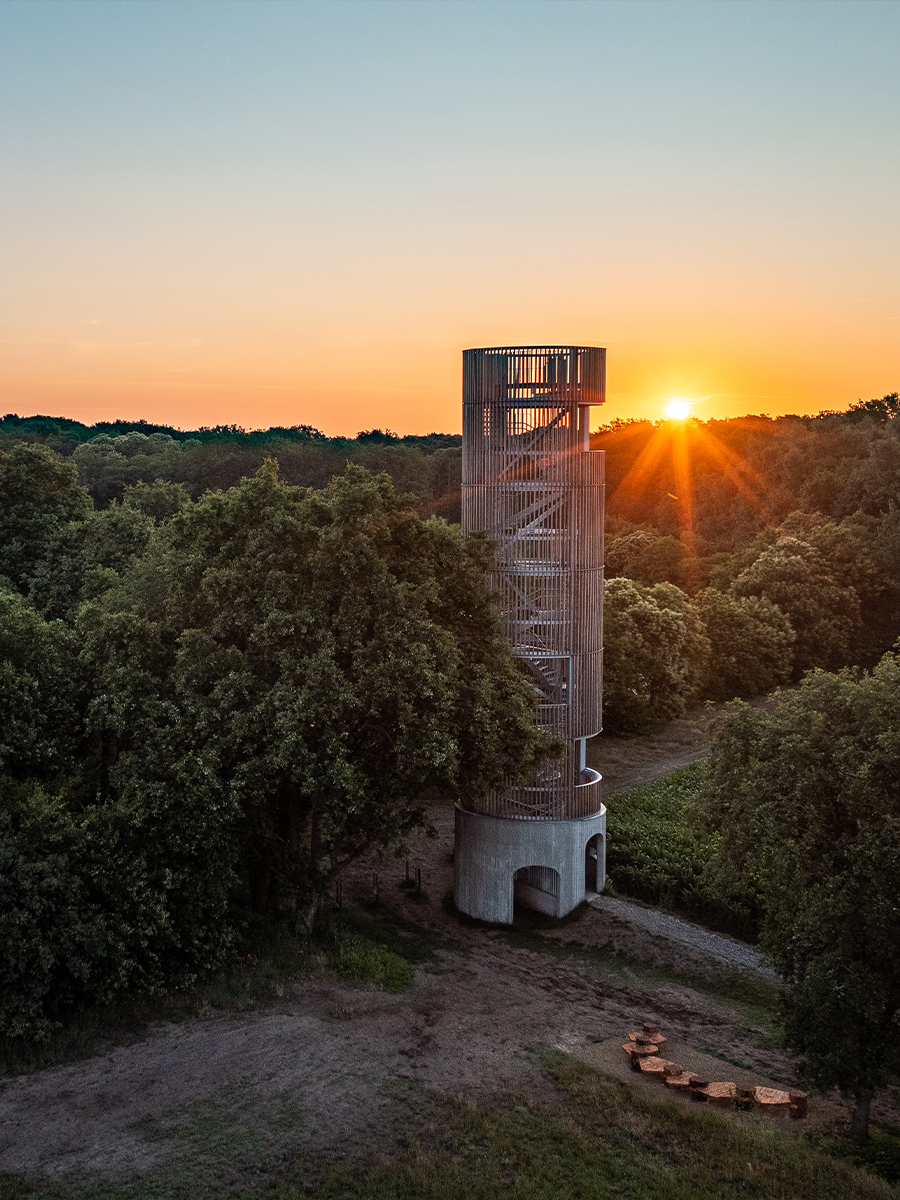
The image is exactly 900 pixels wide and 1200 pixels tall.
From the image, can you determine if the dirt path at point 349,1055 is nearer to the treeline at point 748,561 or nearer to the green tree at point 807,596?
the treeline at point 748,561

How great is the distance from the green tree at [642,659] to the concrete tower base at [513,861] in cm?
1638

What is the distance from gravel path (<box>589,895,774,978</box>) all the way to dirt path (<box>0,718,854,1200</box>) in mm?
318

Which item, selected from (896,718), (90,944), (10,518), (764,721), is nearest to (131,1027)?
(90,944)

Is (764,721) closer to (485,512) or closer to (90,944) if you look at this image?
(485,512)

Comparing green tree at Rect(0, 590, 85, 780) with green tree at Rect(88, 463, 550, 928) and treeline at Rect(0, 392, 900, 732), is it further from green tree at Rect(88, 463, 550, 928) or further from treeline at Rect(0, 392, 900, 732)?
treeline at Rect(0, 392, 900, 732)

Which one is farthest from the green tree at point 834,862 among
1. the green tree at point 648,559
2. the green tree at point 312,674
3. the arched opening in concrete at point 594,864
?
the green tree at point 648,559

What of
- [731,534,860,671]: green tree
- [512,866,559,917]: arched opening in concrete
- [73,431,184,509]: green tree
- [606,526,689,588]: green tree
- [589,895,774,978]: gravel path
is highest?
[73,431,184,509]: green tree

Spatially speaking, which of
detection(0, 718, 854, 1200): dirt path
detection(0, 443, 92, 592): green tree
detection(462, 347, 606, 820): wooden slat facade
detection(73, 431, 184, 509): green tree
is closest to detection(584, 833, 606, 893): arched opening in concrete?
detection(0, 718, 854, 1200): dirt path

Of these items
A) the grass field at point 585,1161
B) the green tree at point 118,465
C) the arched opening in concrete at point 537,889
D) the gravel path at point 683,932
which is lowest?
the grass field at point 585,1161

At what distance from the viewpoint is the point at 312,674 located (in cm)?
2114

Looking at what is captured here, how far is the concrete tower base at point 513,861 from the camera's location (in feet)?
86.4

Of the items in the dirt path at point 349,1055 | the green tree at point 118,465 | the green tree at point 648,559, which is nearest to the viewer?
the dirt path at point 349,1055

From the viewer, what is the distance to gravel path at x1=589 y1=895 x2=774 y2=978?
24.9m

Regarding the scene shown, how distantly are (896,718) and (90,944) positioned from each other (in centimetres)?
1387
